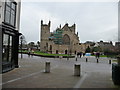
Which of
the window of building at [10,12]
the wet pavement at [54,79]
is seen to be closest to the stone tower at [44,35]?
the window of building at [10,12]

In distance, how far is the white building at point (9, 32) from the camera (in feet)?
35.1

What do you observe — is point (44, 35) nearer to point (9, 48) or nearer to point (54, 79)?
point (9, 48)

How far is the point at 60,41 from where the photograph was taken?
73500 mm

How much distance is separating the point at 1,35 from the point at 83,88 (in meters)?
7.42

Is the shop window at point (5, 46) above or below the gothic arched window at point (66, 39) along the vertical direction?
below

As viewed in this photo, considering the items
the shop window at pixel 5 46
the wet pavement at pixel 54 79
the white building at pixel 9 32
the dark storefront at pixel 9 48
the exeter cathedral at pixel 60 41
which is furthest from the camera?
the exeter cathedral at pixel 60 41

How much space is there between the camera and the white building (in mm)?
10695

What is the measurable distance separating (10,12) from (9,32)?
1956mm

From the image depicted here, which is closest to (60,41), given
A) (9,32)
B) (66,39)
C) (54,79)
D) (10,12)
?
(66,39)

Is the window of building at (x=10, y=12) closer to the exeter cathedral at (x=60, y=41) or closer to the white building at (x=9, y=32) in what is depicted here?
the white building at (x=9, y=32)

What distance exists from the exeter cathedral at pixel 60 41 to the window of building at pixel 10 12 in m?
56.5

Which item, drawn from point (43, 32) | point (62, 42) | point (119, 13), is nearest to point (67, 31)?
point (62, 42)

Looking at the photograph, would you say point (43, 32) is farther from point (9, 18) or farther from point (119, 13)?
point (119, 13)

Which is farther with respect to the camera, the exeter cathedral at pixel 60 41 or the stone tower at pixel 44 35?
the stone tower at pixel 44 35
